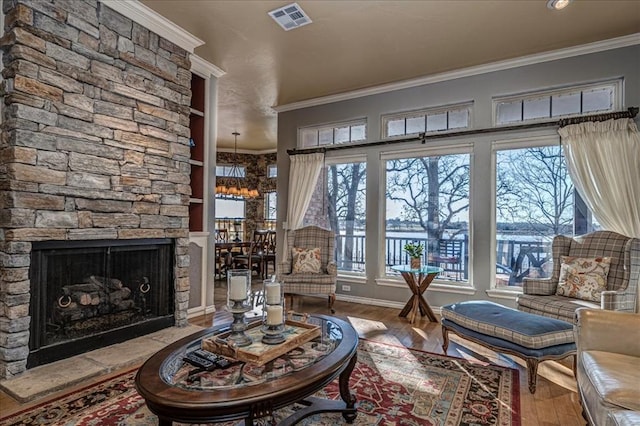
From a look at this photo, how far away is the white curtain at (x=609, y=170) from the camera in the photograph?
349cm

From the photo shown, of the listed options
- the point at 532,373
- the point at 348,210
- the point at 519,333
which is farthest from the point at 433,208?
the point at 532,373

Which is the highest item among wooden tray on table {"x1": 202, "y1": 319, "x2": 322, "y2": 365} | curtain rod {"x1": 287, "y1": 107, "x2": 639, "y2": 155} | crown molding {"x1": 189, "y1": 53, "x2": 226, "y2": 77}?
crown molding {"x1": 189, "y1": 53, "x2": 226, "y2": 77}

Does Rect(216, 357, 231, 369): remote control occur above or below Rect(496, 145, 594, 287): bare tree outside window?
below

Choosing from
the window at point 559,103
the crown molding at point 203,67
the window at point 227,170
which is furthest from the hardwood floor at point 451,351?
the window at point 227,170

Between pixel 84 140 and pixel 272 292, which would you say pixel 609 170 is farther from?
pixel 84 140

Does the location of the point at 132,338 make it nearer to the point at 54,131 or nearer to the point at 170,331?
the point at 170,331

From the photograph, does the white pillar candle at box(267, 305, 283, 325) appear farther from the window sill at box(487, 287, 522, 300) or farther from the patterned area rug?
the window sill at box(487, 287, 522, 300)

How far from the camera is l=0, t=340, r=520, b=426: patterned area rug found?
2.03m

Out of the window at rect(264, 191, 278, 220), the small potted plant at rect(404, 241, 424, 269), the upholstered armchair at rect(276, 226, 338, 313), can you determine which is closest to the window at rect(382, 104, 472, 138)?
the small potted plant at rect(404, 241, 424, 269)

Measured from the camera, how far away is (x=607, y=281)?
3193 millimetres

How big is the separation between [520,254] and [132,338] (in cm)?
433

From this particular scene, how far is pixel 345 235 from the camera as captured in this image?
5410 millimetres

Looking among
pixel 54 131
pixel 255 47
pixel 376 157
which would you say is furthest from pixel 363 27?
pixel 54 131

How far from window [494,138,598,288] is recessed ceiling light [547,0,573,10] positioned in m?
1.45
